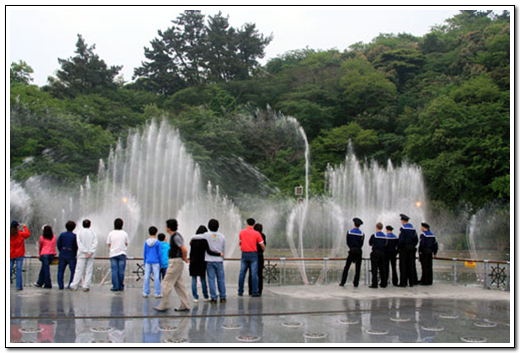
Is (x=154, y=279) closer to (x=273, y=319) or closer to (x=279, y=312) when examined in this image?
(x=279, y=312)

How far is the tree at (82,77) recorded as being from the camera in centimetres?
5659

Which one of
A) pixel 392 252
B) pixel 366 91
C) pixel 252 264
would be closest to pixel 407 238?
pixel 392 252

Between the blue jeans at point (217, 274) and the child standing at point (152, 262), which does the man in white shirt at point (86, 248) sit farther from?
the blue jeans at point (217, 274)

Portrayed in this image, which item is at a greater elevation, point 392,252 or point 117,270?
point 392,252

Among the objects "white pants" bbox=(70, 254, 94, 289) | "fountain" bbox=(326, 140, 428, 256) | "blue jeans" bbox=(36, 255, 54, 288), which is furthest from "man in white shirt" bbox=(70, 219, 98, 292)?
"fountain" bbox=(326, 140, 428, 256)

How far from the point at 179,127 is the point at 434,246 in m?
35.5

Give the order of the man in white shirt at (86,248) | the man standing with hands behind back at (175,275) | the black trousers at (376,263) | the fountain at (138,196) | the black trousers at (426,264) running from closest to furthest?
the man standing with hands behind back at (175,275)
the man in white shirt at (86,248)
the black trousers at (376,263)
the black trousers at (426,264)
the fountain at (138,196)

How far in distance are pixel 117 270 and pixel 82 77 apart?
4981 cm

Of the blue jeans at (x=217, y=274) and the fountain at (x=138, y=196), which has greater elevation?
the fountain at (x=138, y=196)

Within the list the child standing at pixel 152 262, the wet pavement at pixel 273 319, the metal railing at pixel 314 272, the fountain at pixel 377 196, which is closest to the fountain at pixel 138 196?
the fountain at pixel 377 196

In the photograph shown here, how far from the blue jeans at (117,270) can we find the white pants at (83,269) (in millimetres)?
504

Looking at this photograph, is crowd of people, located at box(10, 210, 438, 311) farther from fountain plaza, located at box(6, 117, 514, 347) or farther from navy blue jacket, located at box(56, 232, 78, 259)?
fountain plaza, located at box(6, 117, 514, 347)

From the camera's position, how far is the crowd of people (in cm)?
1014

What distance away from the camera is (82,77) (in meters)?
57.9
